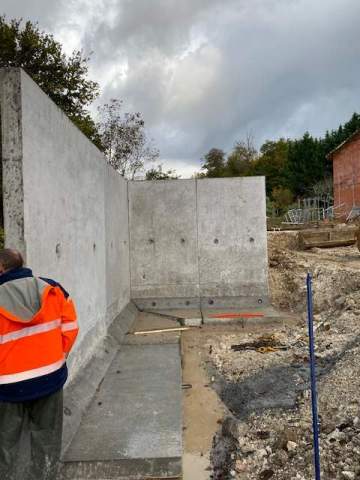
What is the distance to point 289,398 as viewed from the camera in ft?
14.4

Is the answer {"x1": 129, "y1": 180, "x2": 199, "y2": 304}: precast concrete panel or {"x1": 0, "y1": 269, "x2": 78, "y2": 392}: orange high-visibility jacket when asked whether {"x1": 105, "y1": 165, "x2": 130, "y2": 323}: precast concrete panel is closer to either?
{"x1": 129, "y1": 180, "x2": 199, "y2": 304}: precast concrete panel

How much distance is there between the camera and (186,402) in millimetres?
4805

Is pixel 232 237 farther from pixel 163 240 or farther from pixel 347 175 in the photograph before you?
pixel 347 175

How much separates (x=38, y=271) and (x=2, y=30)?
455 inches

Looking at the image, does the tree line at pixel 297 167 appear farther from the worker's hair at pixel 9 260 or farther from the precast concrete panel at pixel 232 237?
the worker's hair at pixel 9 260

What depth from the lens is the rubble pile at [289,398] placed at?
3.28 metres

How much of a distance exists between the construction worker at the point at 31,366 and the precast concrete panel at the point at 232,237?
22.3 feet

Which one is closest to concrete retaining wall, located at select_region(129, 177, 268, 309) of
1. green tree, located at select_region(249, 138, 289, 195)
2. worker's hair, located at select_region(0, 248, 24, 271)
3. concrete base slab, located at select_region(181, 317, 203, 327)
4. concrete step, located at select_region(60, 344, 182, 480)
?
concrete base slab, located at select_region(181, 317, 203, 327)

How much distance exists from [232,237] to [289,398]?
528 centimetres

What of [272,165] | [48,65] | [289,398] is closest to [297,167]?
[272,165]

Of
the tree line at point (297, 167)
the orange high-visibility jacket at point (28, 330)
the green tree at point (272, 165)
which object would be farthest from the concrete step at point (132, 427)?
the green tree at point (272, 165)

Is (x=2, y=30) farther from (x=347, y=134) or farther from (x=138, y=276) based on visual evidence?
(x=347, y=134)

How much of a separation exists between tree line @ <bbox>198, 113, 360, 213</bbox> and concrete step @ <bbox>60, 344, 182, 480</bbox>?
106ft

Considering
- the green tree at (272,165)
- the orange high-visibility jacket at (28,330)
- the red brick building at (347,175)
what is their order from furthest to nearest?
the green tree at (272,165) < the red brick building at (347,175) < the orange high-visibility jacket at (28,330)
